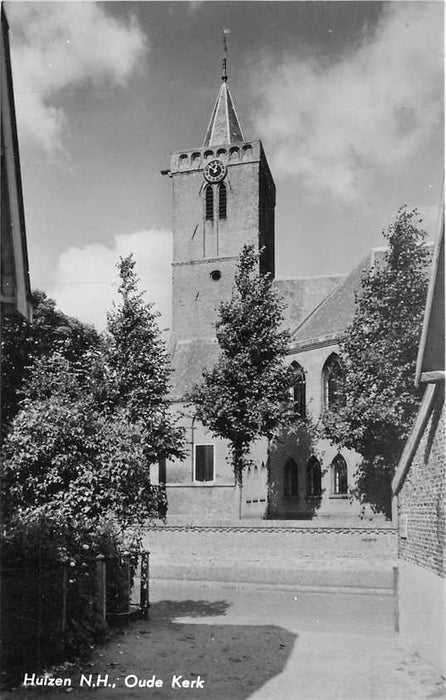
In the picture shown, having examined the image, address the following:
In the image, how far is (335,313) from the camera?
110ft

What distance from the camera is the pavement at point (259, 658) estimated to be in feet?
30.2

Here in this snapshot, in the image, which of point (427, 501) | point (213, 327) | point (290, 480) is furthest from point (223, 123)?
point (427, 501)

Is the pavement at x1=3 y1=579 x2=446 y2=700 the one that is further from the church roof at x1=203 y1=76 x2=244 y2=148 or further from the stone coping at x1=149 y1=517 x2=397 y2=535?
the church roof at x1=203 y1=76 x2=244 y2=148

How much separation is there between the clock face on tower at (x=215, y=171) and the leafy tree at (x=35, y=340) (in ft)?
37.3

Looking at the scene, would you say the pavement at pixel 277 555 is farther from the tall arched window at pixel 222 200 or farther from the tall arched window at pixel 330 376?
the tall arched window at pixel 222 200

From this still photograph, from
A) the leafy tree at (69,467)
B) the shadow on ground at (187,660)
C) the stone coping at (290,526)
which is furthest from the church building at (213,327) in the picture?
the shadow on ground at (187,660)

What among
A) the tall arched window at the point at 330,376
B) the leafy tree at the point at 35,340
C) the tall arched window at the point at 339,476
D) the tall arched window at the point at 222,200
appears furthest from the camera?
the tall arched window at the point at 222,200

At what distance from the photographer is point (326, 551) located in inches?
849

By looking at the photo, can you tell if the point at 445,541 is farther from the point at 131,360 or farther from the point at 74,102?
the point at 131,360

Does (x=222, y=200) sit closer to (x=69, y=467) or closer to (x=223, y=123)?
(x=223, y=123)

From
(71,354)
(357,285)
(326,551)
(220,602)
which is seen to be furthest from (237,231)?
(220,602)

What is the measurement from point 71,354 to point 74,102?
2131 cm

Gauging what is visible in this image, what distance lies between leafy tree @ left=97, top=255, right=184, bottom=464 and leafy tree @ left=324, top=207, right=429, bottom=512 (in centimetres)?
592

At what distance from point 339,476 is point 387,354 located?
33.6ft
